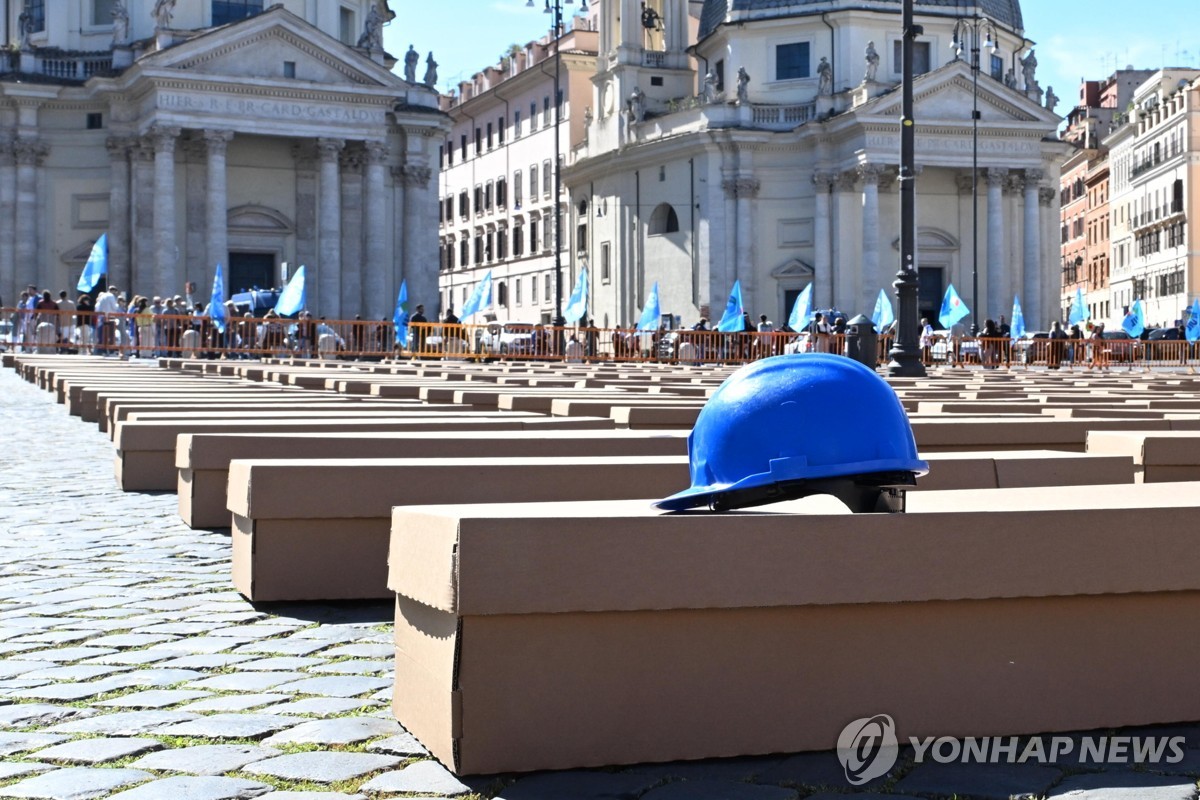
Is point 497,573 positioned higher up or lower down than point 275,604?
higher up

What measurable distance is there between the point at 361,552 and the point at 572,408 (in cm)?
534

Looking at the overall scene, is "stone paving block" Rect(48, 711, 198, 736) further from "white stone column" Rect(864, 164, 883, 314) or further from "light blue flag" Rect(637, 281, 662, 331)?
"white stone column" Rect(864, 164, 883, 314)

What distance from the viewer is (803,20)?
68.8 m

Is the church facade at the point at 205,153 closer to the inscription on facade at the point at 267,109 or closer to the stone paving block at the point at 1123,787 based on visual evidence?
the inscription on facade at the point at 267,109

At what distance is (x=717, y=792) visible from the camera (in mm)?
3914

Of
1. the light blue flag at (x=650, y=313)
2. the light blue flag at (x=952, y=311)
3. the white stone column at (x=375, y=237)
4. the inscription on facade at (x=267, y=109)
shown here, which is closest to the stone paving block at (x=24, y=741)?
the light blue flag at (x=650, y=313)

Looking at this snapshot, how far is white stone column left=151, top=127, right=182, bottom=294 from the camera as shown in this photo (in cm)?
5425

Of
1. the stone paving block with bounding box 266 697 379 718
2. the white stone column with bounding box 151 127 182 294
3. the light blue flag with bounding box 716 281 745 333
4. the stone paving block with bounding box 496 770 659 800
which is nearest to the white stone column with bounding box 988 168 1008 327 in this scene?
the light blue flag with bounding box 716 281 745 333

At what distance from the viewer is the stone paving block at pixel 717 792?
12.7ft

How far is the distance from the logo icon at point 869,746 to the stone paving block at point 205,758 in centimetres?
141

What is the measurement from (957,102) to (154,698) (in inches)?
2505

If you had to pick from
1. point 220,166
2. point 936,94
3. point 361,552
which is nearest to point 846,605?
point 361,552

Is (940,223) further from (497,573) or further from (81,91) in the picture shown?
(497,573)

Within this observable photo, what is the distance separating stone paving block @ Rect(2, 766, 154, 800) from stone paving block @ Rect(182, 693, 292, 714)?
0.67 meters
